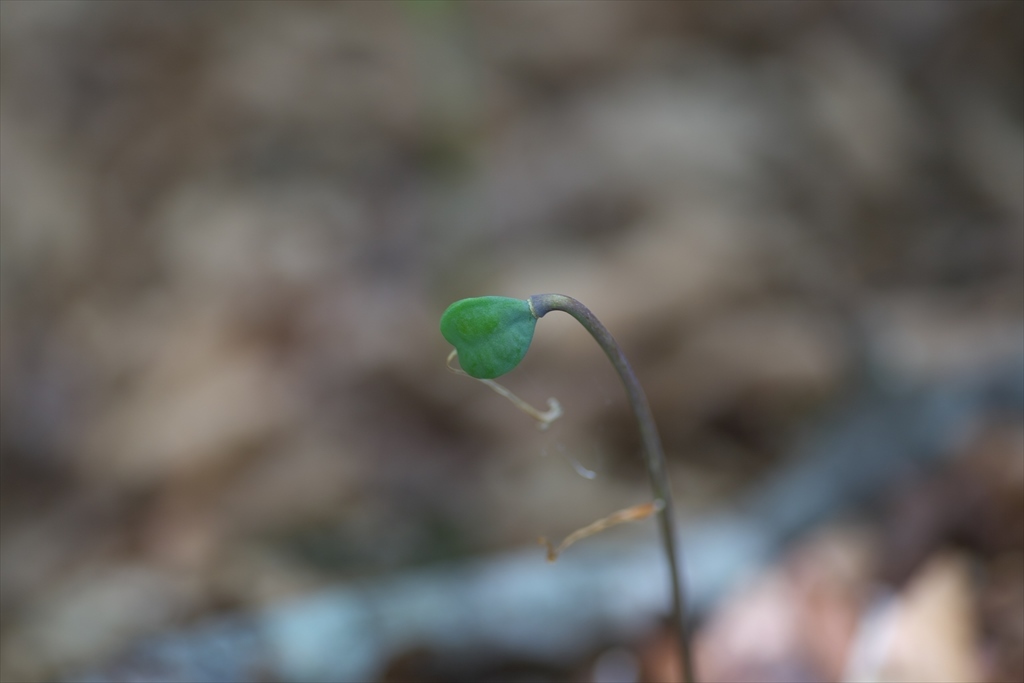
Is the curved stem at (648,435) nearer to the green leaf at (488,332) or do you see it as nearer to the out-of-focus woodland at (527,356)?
the green leaf at (488,332)

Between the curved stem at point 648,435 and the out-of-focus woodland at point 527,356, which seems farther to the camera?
the out-of-focus woodland at point 527,356

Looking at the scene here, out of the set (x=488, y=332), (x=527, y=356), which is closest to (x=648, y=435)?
(x=488, y=332)

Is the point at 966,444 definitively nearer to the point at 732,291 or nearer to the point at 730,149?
the point at 732,291

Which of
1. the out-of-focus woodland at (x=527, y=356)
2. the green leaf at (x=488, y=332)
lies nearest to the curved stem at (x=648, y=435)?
the green leaf at (x=488, y=332)

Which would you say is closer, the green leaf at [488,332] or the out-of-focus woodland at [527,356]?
the green leaf at [488,332]

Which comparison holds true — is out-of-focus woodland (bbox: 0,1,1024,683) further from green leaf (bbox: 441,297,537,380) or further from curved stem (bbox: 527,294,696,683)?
green leaf (bbox: 441,297,537,380)

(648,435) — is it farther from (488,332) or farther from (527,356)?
(527,356)
